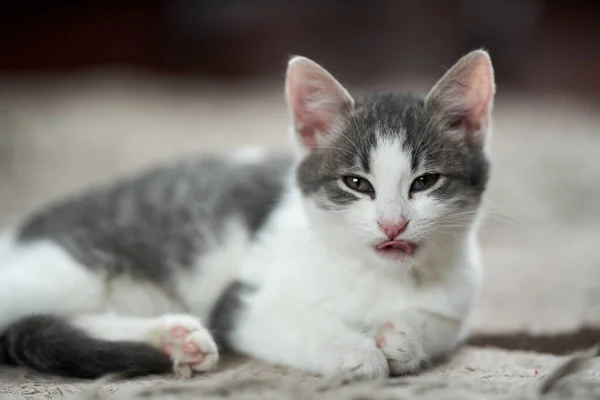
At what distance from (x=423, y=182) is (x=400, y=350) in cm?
36

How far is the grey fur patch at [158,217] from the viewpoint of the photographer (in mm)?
1965

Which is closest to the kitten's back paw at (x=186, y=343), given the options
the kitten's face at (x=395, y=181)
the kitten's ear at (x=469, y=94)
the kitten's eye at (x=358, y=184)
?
the kitten's face at (x=395, y=181)

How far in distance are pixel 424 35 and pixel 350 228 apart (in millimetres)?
3687

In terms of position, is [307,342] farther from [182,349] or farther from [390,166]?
[390,166]

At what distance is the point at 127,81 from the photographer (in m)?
4.28

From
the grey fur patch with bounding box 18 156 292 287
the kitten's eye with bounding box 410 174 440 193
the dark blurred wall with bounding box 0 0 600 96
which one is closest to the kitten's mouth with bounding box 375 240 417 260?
the kitten's eye with bounding box 410 174 440 193

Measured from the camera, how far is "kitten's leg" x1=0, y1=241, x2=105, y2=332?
1741 mm

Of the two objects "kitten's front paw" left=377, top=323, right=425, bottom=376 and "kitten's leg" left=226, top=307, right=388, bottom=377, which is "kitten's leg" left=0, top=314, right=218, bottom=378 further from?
"kitten's front paw" left=377, top=323, right=425, bottom=376

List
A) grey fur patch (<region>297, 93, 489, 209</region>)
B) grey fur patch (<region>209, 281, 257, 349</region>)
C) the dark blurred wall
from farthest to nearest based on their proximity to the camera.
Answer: the dark blurred wall → grey fur patch (<region>209, 281, 257, 349</region>) → grey fur patch (<region>297, 93, 489, 209</region>)

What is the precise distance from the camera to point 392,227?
57.4 inches

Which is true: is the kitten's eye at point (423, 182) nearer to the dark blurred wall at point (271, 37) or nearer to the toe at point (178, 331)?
the toe at point (178, 331)

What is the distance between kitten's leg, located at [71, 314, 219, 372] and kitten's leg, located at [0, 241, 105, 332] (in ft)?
0.29

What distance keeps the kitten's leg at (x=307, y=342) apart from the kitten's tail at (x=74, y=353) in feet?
0.69

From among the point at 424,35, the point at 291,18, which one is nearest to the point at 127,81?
the point at 291,18
